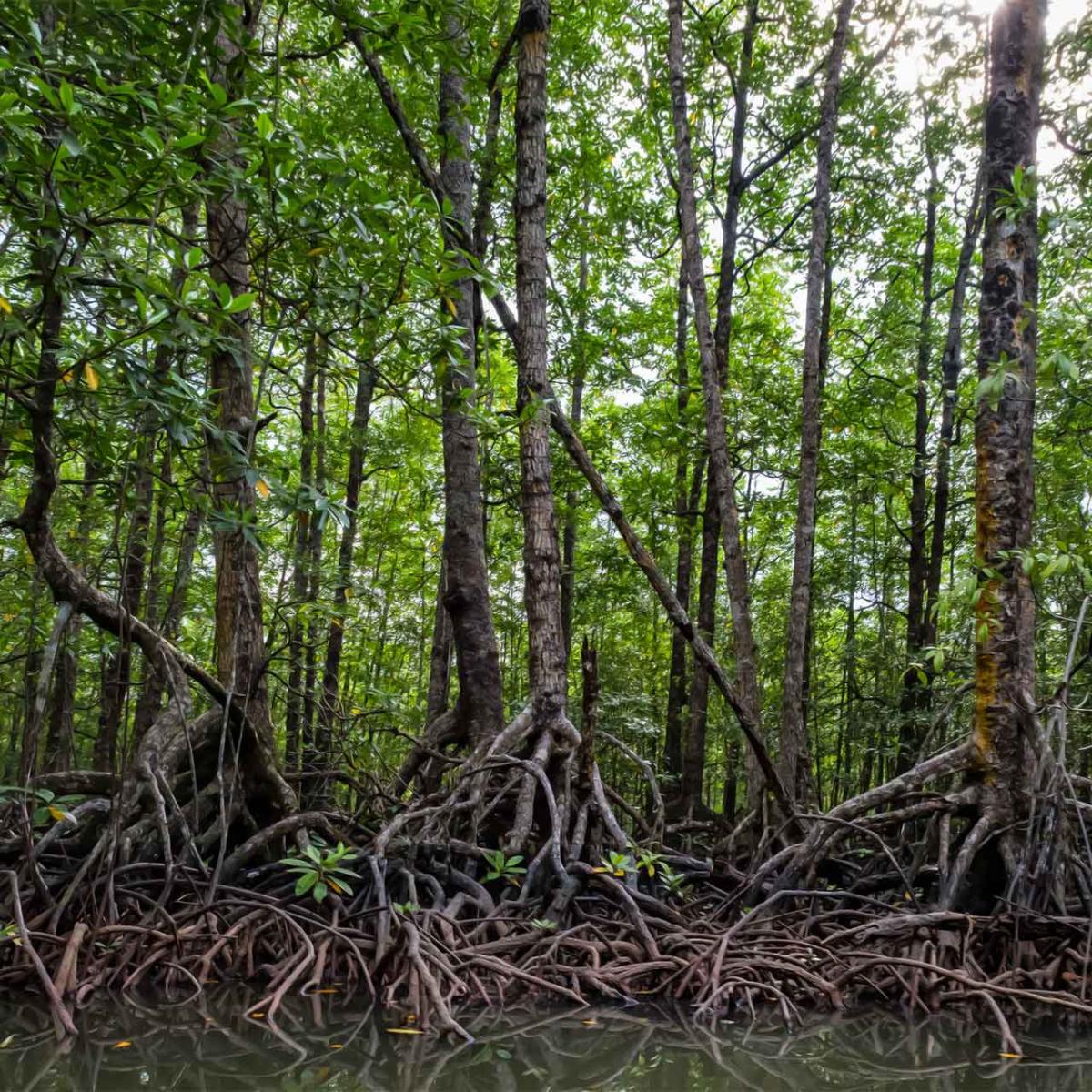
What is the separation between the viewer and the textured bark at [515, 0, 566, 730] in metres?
5.82

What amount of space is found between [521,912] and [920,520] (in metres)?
9.33

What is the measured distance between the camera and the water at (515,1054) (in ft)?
10.2

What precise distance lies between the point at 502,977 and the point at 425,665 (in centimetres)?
1755

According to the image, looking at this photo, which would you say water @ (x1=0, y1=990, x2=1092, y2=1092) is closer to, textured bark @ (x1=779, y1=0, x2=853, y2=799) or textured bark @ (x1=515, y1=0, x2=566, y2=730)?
textured bark @ (x1=515, y1=0, x2=566, y2=730)

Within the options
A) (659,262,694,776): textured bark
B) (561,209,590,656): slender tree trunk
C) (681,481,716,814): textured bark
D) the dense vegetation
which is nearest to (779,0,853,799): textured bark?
the dense vegetation

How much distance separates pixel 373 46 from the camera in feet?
15.9

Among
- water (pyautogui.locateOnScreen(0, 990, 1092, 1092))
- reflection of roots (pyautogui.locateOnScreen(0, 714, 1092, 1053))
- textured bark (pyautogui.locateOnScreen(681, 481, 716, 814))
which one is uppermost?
textured bark (pyautogui.locateOnScreen(681, 481, 716, 814))

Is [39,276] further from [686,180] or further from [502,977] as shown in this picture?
[686,180]

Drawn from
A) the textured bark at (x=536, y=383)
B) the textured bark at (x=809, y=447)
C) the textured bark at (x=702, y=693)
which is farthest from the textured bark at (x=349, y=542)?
the textured bark at (x=809, y=447)

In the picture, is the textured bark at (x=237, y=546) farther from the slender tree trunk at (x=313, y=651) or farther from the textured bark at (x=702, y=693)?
the textured bark at (x=702, y=693)

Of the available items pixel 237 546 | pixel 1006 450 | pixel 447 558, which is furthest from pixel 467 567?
pixel 1006 450

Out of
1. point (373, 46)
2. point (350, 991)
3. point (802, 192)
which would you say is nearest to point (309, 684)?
point (350, 991)

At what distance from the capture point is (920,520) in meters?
12.1

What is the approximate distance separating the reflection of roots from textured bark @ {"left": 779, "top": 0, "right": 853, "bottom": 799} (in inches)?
84.1
